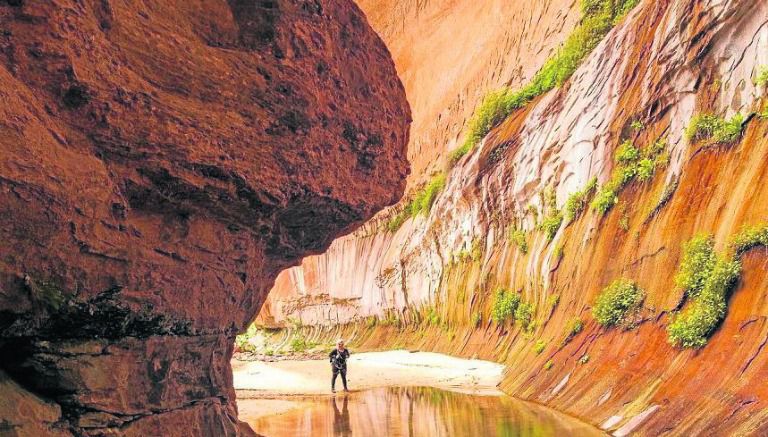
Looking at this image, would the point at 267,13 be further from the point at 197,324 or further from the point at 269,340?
the point at 269,340

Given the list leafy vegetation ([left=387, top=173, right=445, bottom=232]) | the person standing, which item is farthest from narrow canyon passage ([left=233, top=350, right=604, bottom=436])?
leafy vegetation ([left=387, top=173, right=445, bottom=232])

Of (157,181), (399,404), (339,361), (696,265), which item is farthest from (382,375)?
(157,181)

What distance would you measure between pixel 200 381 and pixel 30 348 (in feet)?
5.87

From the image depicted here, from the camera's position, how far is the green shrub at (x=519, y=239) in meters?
17.3

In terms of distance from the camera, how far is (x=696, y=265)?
891cm

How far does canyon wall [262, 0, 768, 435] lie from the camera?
7.96 metres

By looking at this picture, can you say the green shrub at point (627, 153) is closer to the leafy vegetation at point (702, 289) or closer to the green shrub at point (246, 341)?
the leafy vegetation at point (702, 289)

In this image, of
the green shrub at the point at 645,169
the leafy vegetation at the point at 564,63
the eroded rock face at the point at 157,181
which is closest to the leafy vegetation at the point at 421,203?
the leafy vegetation at the point at 564,63

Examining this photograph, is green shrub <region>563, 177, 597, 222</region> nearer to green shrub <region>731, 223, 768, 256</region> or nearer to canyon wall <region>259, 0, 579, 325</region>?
green shrub <region>731, 223, 768, 256</region>

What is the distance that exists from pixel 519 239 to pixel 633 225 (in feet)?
20.6

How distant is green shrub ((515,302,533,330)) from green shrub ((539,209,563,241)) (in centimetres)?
172

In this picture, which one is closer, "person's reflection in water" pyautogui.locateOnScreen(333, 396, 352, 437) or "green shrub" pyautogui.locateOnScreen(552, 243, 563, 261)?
"person's reflection in water" pyautogui.locateOnScreen(333, 396, 352, 437)

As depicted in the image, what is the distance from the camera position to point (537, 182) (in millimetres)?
17625

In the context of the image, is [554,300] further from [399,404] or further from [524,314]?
[399,404]
